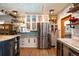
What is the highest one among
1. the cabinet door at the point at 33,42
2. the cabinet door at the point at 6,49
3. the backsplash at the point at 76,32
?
the backsplash at the point at 76,32

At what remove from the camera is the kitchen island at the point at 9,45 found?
1.64 metres

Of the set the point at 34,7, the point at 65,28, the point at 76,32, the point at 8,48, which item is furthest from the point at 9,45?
the point at 76,32

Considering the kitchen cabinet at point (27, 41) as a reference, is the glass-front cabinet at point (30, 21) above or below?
above

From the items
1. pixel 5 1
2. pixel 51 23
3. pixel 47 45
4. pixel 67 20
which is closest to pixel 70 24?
pixel 67 20

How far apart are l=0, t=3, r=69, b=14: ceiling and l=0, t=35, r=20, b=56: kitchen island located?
1.25 ft

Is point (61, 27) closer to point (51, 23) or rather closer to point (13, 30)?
point (51, 23)

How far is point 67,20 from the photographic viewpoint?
179 cm

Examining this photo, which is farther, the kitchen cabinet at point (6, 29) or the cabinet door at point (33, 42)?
the cabinet door at point (33, 42)

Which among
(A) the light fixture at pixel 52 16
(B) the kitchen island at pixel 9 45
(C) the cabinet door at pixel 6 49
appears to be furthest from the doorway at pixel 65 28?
(C) the cabinet door at pixel 6 49

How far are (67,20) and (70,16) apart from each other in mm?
73

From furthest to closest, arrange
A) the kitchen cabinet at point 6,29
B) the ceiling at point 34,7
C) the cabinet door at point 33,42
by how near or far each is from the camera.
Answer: the cabinet door at point 33,42 → the kitchen cabinet at point 6,29 → the ceiling at point 34,7

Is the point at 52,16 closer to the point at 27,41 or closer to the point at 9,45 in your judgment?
the point at 27,41

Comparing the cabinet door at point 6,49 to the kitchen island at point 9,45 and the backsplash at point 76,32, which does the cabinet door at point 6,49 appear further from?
the backsplash at point 76,32

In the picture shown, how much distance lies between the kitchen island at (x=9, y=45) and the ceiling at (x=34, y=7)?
380 millimetres
